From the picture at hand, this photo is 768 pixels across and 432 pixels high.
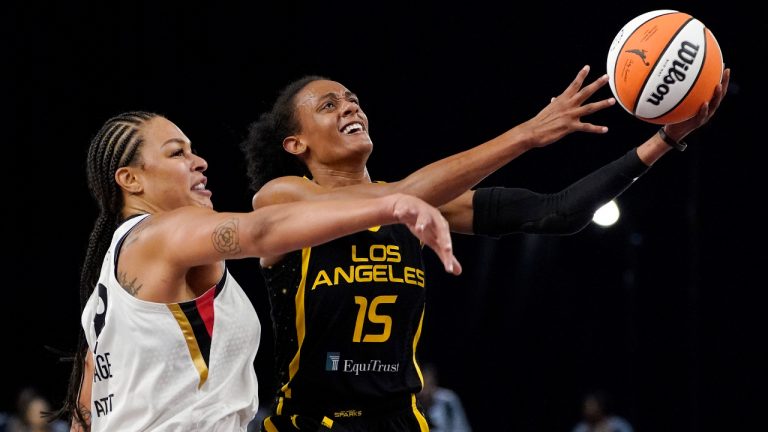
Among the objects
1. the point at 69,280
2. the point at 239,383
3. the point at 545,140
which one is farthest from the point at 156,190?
the point at 69,280

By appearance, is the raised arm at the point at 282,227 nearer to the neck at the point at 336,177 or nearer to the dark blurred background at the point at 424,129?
the neck at the point at 336,177

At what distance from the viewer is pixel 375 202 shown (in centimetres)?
213

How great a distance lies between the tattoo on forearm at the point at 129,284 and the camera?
2578mm

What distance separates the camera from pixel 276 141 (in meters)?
3.93

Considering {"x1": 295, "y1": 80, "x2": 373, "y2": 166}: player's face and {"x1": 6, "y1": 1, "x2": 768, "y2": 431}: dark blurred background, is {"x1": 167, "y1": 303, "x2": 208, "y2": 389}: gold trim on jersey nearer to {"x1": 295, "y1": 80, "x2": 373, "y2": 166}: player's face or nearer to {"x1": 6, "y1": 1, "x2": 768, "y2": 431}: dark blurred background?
{"x1": 295, "y1": 80, "x2": 373, "y2": 166}: player's face

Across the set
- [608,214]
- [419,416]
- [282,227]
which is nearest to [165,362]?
[282,227]

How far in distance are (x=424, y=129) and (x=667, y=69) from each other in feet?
25.3

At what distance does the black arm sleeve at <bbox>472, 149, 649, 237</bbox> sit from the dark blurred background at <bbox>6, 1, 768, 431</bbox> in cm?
613

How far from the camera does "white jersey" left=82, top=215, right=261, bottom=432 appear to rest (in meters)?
2.59

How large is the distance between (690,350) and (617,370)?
135cm

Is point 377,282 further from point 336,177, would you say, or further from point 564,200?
point 564,200

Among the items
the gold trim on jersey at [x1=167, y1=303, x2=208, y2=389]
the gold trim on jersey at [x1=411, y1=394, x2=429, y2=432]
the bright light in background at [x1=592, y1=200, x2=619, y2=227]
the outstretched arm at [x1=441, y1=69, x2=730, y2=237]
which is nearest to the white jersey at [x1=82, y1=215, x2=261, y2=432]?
the gold trim on jersey at [x1=167, y1=303, x2=208, y2=389]

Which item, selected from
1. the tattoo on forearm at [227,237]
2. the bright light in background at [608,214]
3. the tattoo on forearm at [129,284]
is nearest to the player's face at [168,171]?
the tattoo on forearm at [129,284]

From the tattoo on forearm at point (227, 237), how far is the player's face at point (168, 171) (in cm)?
62
